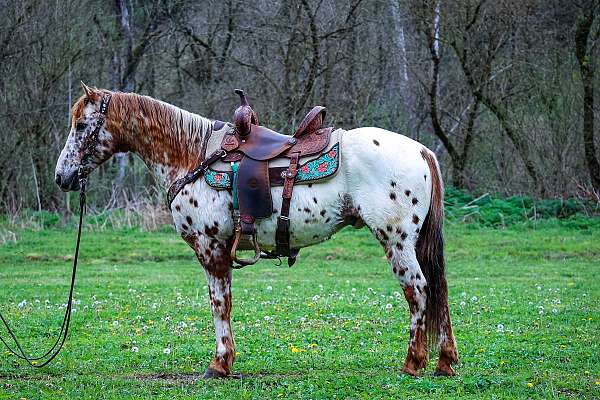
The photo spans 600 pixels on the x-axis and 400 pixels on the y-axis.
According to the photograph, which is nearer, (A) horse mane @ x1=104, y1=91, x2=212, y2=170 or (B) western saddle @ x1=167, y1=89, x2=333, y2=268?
(B) western saddle @ x1=167, y1=89, x2=333, y2=268

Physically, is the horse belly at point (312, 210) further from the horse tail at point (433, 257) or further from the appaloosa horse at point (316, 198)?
the horse tail at point (433, 257)

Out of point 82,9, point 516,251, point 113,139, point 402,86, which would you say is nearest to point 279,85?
point 402,86

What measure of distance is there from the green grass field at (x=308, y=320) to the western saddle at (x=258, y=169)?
1300 millimetres

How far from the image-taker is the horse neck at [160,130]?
7.75m

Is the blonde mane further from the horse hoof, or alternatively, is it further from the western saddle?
the horse hoof

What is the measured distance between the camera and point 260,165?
732 cm

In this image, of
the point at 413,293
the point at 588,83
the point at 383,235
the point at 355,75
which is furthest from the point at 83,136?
the point at 355,75

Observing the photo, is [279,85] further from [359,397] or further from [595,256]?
[359,397]

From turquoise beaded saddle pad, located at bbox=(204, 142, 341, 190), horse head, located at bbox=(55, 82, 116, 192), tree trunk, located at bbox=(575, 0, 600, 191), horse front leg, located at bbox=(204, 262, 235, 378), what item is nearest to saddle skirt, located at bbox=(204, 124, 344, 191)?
turquoise beaded saddle pad, located at bbox=(204, 142, 341, 190)

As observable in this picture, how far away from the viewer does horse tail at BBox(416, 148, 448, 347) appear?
707cm

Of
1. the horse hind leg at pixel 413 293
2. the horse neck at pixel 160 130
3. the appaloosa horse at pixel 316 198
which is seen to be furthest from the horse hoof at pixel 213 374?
the horse neck at pixel 160 130

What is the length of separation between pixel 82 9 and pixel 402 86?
9430mm

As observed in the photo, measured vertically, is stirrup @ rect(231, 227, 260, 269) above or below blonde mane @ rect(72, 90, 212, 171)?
below

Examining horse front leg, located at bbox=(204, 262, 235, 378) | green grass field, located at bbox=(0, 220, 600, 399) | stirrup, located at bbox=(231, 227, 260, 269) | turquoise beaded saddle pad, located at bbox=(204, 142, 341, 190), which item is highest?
turquoise beaded saddle pad, located at bbox=(204, 142, 341, 190)
